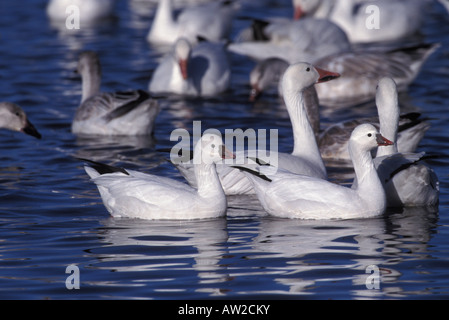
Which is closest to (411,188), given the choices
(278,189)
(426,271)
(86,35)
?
(278,189)

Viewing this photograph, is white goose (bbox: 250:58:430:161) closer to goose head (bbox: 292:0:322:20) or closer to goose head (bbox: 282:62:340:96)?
goose head (bbox: 282:62:340:96)

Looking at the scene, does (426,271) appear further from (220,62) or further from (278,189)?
(220,62)

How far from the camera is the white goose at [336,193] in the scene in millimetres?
7852

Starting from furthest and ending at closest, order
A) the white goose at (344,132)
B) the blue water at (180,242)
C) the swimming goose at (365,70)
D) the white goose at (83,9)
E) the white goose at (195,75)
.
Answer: the white goose at (83,9)
the white goose at (195,75)
the swimming goose at (365,70)
the white goose at (344,132)
the blue water at (180,242)

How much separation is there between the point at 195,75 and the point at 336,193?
21.4ft

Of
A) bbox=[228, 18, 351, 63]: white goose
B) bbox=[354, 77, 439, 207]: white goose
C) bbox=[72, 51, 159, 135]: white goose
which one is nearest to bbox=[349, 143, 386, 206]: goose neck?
bbox=[354, 77, 439, 207]: white goose

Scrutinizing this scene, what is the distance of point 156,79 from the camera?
14.0 metres

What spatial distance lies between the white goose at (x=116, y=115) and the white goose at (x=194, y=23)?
18.7 feet

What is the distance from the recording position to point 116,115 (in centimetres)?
1159

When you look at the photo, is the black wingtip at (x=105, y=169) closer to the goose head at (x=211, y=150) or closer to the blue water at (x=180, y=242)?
the blue water at (x=180, y=242)

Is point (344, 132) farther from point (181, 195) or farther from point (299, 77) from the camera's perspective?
point (181, 195)

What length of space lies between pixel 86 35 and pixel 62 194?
34.3 feet

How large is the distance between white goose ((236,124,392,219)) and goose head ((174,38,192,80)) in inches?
222

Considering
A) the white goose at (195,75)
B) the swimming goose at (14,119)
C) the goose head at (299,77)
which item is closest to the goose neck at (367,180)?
the goose head at (299,77)
